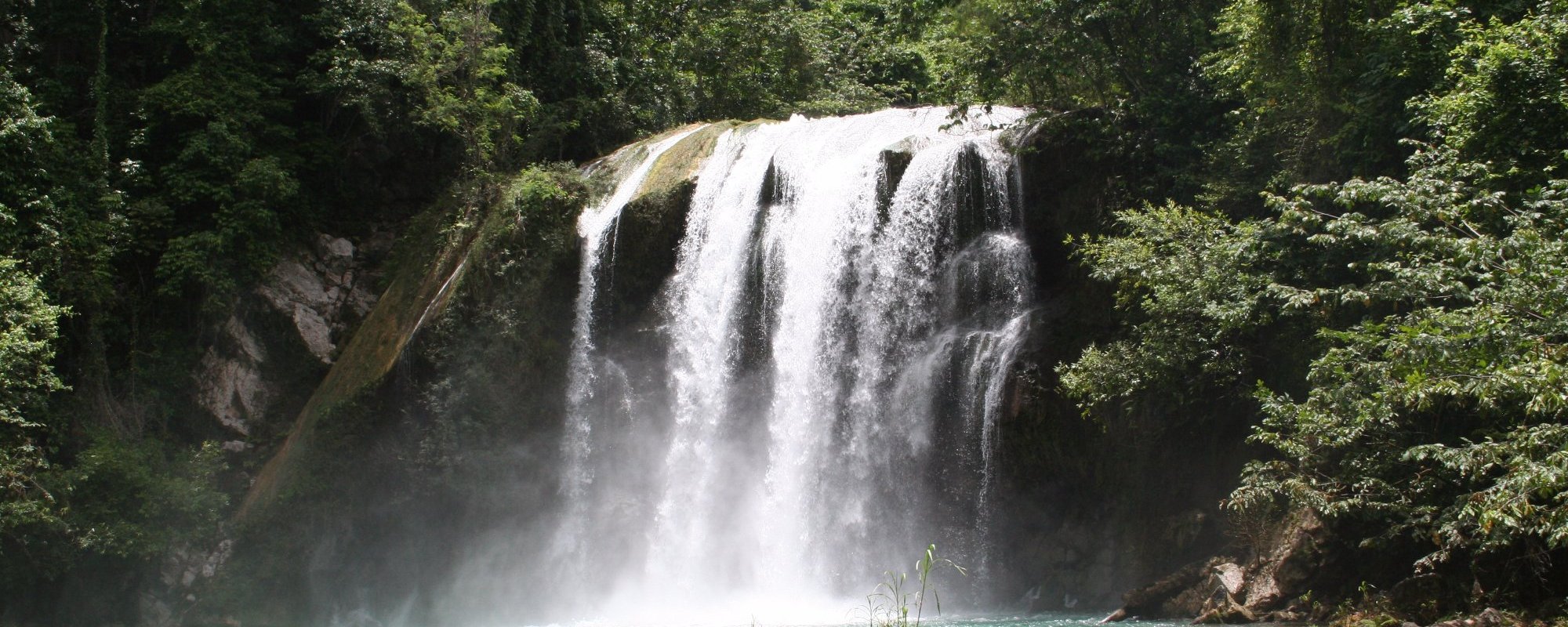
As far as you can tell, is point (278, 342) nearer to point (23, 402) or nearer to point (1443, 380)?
point (23, 402)

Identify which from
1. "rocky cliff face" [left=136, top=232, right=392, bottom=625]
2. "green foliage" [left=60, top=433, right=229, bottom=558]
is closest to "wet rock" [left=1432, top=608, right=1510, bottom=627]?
"green foliage" [left=60, top=433, right=229, bottom=558]

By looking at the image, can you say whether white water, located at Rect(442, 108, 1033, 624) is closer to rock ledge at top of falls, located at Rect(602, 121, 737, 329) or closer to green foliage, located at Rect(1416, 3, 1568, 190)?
rock ledge at top of falls, located at Rect(602, 121, 737, 329)

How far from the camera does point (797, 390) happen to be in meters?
17.8

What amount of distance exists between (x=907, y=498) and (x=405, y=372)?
8.92 metres

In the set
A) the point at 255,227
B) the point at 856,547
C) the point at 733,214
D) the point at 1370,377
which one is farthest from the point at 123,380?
the point at 1370,377

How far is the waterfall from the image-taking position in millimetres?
16859

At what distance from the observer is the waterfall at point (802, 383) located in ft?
55.3

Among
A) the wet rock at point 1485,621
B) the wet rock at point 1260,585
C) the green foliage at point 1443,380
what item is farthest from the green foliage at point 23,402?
the wet rock at point 1485,621

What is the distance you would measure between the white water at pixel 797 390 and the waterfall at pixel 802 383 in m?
0.03

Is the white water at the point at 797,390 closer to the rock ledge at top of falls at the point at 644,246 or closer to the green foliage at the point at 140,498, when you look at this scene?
the rock ledge at top of falls at the point at 644,246

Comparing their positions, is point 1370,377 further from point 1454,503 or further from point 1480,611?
point 1480,611

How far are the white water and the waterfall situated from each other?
3cm

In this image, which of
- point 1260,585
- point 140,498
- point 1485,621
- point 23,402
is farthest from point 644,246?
point 1485,621

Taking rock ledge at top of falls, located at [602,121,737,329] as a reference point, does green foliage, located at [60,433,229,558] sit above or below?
below
